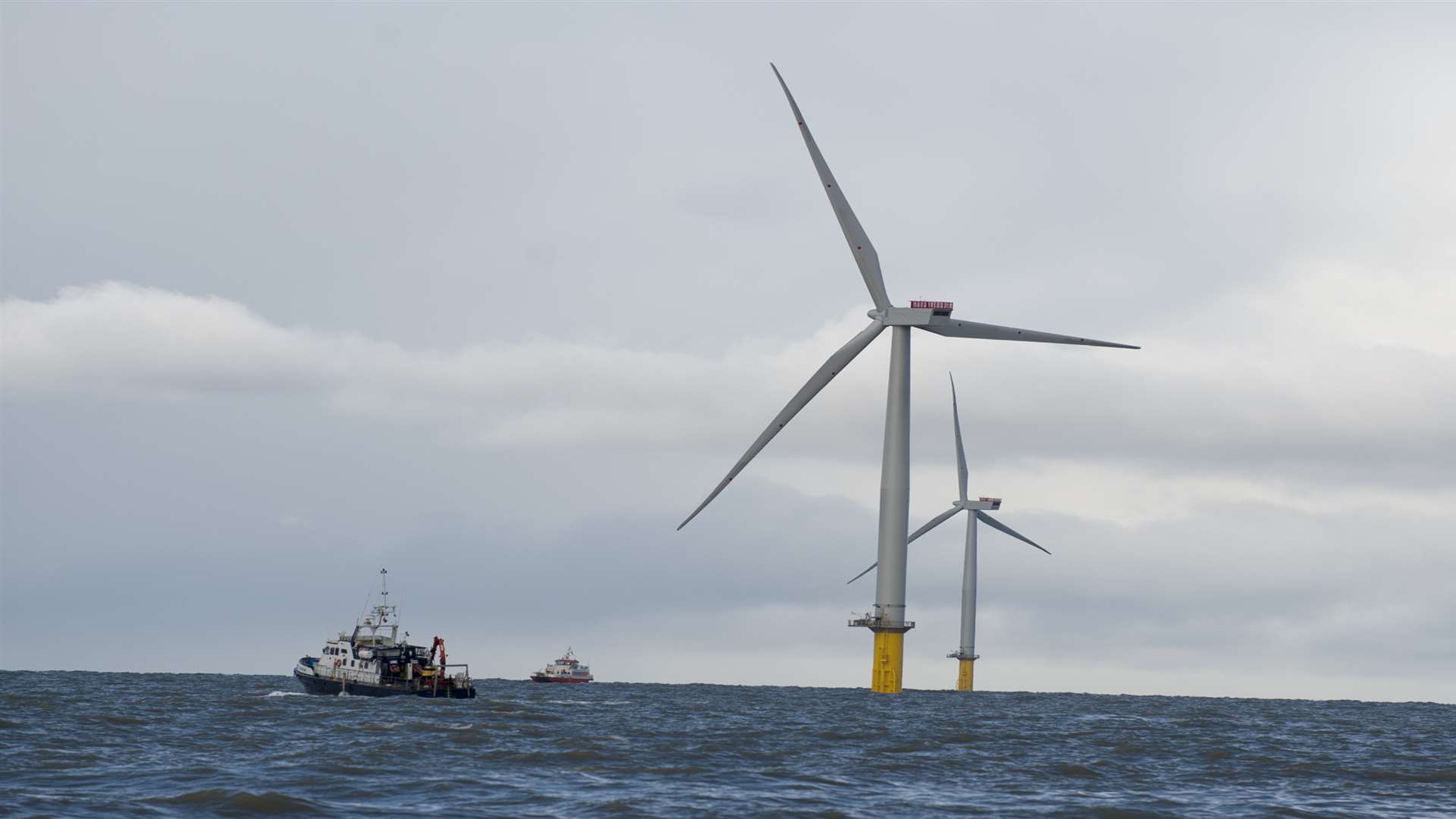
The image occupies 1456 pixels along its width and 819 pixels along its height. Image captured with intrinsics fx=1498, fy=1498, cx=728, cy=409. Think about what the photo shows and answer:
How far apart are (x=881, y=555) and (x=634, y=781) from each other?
3410 inches

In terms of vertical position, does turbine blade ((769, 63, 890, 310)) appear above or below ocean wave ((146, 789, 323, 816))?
above

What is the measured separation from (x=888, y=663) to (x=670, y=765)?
8441cm

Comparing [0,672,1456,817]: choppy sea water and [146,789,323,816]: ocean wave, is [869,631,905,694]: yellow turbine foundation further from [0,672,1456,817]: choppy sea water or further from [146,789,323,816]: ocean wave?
[146,789,323,816]: ocean wave

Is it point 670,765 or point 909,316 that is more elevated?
point 909,316

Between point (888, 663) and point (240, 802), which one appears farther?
point (888, 663)

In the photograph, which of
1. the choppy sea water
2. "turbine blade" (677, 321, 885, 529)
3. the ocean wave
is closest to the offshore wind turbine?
"turbine blade" (677, 321, 885, 529)

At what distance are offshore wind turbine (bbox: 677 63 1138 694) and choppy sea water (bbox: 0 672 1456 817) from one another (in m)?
28.6

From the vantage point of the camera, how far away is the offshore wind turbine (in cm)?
14138

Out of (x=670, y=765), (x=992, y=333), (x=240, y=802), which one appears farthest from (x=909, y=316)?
(x=240, y=802)

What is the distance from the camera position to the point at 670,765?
67.4 metres

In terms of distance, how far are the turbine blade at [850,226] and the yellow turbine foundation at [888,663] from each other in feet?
109

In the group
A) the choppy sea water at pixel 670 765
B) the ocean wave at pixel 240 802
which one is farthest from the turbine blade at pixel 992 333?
the ocean wave at pixel 240 802

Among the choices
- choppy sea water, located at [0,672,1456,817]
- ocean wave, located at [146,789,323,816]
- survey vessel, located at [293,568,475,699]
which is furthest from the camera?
survey vessel, located at [293,568,475,699]

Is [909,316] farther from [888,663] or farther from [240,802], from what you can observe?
[240,802]
